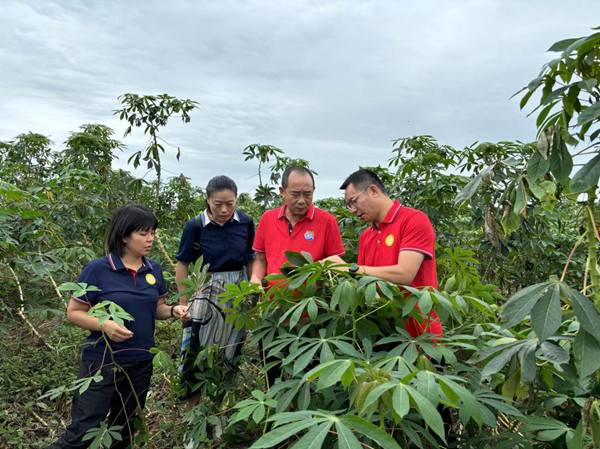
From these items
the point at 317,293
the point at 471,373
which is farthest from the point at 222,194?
the point at 471,373

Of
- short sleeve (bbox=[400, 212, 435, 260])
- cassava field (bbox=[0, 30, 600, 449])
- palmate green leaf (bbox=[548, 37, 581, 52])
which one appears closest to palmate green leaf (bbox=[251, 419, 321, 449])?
cassava field (bbox=[0, 30, 600, 449])

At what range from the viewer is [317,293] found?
5.70 feet

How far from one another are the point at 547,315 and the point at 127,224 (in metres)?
1.79

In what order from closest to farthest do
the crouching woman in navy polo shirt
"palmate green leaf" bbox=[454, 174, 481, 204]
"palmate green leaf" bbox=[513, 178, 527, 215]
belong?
"palmate green leaf" bbox=[513, 178, 527, 215] < "palmate green leaf" bbox=[454, 174, 481, 204] < the crouching woman in navy polo shirt

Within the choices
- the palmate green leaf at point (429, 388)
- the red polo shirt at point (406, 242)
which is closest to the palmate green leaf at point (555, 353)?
the palmate green leaf at point (429, 388)

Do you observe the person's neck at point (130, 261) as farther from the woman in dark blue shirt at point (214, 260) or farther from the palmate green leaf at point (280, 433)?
the palmate green leaf at point (280, 433)

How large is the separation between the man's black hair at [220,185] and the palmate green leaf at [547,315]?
→ 187 centimetres

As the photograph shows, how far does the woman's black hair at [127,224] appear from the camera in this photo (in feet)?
7.21

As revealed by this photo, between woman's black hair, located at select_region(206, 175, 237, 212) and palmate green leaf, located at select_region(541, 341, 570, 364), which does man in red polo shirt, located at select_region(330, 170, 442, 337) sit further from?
woman's black hair, located at select_region(206, 175, 237, 212)

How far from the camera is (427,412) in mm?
995

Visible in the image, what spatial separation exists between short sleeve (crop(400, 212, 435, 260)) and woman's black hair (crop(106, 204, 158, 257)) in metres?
1.19

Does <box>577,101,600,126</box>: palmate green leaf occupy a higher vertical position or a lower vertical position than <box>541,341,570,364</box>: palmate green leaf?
higher

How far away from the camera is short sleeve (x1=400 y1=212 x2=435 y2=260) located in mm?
1996

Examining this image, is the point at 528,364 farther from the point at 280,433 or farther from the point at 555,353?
the point at 280,433
